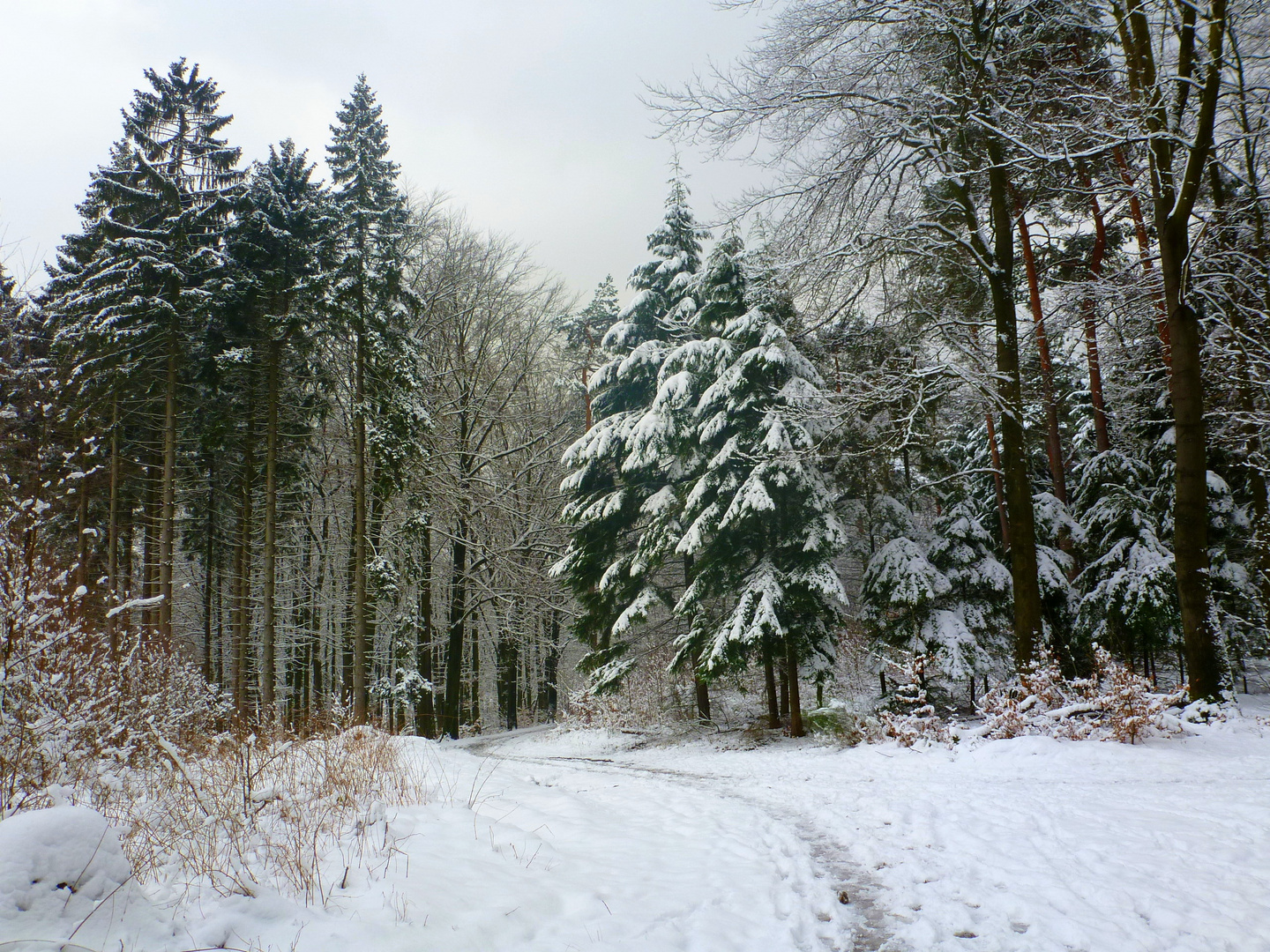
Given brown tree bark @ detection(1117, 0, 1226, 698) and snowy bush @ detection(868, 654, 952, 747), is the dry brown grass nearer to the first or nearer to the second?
snowy bush @ detection(868, 654, 952, 747)

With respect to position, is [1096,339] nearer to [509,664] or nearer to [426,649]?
[426,649]

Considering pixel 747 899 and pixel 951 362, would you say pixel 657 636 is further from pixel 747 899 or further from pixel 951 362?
pixel 747 899

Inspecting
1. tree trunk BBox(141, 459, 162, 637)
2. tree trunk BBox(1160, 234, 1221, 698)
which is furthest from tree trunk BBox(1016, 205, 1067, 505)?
tree trunk BBox(141, 459, 162, 637)

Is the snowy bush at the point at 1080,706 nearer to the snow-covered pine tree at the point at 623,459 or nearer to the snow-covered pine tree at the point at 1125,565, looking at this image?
the snow-covered pine tree at the point at 1125,565

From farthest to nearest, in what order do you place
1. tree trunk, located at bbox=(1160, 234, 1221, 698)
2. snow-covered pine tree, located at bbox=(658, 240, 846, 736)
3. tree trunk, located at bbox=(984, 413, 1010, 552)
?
tree trunk, located at bbox=(984, 413, 1010, 552) → snow-covered pine tree, located at bbox=(658, 240, 846, 736) → tree trunk, located at bbox=(1160, 234, 1221, 698)

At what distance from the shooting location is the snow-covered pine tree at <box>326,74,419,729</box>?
53.4 feet

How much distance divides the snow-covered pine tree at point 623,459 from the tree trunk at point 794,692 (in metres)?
3.59

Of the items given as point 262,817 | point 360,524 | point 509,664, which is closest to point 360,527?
point 360,524

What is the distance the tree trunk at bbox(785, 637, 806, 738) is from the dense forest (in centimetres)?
12

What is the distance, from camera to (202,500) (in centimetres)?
2166

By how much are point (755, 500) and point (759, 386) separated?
2627mm

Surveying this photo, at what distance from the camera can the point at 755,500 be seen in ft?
40.6

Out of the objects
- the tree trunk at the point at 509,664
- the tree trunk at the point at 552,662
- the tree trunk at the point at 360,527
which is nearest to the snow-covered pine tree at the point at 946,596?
the tree trunk at the point at 509,664

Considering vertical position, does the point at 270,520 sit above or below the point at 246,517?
below
